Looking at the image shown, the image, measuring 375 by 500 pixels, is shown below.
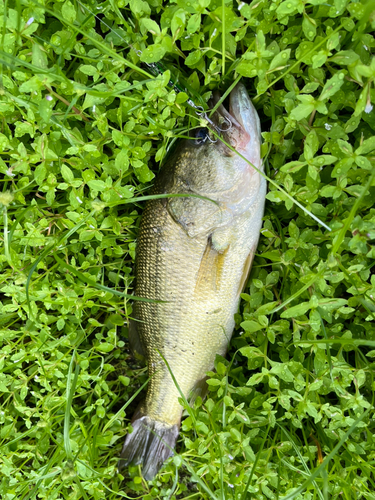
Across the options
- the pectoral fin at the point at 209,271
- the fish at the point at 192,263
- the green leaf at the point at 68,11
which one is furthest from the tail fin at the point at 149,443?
the green leaf at the point at 68,11

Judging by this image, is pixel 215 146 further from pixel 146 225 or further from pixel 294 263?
pixel 294 263

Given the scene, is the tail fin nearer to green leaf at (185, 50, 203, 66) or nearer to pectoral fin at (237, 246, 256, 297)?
pectoral fin at (237, 246, 256, 297)

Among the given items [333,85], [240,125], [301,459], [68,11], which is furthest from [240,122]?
[301,459]


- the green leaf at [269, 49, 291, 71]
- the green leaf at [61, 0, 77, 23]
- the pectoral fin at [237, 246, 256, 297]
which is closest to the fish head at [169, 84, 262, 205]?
the green leaf at [269, 49, 291, 71]

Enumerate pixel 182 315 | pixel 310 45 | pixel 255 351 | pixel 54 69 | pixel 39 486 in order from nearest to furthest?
pixel 310 45 → pixel 54 69 → pixel 255 351 → pixel 182 315 → pixel 39 486

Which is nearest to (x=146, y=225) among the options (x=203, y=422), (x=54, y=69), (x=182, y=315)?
(x=182, y=315)
